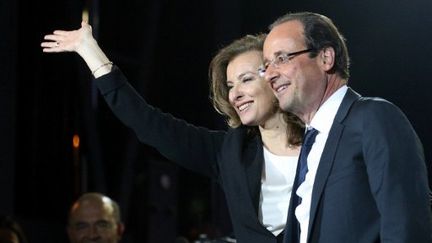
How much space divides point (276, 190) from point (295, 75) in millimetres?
516

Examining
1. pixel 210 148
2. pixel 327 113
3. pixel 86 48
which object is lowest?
pixel 210 148

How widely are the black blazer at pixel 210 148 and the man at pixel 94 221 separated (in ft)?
5.22

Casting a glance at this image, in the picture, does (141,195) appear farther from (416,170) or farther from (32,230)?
(416,170)

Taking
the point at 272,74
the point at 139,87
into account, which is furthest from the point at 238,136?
the point at 139,87

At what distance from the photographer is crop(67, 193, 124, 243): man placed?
409cm

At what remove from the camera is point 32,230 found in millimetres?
6152

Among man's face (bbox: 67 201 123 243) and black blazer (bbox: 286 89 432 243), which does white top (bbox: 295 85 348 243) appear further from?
man's face (bbox: 67 201 123 243)

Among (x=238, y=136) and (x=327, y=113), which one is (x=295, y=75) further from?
(x=238, y=136)

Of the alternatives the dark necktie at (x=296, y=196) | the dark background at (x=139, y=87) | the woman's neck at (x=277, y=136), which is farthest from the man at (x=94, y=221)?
the dark necktie at (x=296, y=196)

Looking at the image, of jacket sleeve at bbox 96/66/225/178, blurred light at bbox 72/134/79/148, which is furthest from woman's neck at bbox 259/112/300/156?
blurred light at bbox 72/134/79/148

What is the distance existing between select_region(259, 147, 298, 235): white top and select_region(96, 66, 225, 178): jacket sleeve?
213mm

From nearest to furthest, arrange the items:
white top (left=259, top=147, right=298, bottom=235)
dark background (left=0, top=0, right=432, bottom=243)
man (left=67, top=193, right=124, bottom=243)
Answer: white top (left=259, top=147, right=298, bottom=235), man (left=67, top=193, right=124, bottom=243), dark background (left=0, top=0, right=432, bottom=243)

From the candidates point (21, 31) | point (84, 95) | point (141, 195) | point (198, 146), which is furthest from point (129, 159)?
point (198, 146)

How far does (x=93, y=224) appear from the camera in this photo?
411 centimetres
